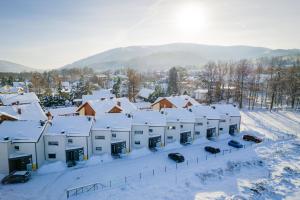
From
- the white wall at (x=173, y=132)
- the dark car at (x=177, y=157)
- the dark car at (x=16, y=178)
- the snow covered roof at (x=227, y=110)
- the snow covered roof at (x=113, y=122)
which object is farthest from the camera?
the snow covered roof at (x=227, y=110)

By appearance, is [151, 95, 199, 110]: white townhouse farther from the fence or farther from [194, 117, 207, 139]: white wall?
the fence

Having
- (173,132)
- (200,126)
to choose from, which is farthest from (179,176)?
(200,126)

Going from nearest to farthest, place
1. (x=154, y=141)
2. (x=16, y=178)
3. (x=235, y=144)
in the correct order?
(x=16, y=178) → (x=154, y=141) → (x=235, y=144)

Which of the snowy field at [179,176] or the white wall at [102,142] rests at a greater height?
the white wall at [102,142]

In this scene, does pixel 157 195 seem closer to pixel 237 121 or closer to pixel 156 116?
pixel 156 116

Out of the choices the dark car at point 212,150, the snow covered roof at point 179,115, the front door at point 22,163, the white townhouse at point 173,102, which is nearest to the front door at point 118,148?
the snow covered roof at point 179,115

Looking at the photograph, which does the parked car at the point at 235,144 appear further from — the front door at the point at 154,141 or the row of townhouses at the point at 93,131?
the front door at the point at 154,141

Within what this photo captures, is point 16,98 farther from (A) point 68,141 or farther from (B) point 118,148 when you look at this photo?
(B) point 118,148
